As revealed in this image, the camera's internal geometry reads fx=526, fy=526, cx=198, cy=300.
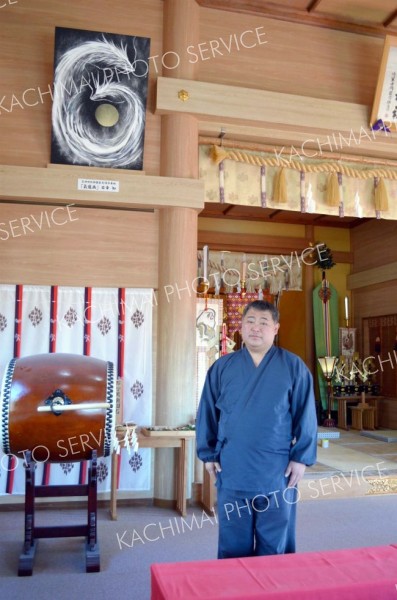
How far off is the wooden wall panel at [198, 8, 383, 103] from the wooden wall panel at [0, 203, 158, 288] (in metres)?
1.47

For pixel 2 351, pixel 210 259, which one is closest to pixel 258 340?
pixel 2 351

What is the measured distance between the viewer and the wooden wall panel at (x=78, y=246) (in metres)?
4.09

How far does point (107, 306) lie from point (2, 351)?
87cm

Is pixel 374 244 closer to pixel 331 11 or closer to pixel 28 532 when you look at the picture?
pixel 331 11

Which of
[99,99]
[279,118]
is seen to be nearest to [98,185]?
[99,99]

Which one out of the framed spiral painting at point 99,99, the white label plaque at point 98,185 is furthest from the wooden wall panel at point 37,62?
the white label plaque at point 98,185

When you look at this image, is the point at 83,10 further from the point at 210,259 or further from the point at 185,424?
the point at 210,259

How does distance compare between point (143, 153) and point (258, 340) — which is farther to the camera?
point (143, 153)

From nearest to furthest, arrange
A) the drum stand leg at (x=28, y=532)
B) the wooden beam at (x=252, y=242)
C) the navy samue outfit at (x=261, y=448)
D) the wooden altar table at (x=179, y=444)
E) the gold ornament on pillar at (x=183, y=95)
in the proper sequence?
the navy samue outfit at (x=261, y=448)
the drum stand leg at (x=28, y=532)
the wooden altar table at (x=179, y=444)
the gold ornament on pillar at (x=183, y=95)
the wooden beam at (x=252, y=242)

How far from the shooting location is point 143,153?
14.1 ft

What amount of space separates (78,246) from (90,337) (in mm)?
730

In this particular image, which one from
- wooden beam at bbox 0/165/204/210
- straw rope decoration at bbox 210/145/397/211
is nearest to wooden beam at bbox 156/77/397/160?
straw rope decoration at bbox 210/145/397/211

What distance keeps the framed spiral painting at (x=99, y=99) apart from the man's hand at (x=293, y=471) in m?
2.81

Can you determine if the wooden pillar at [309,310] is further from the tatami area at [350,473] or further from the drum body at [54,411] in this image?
the drum body at [54,411]
